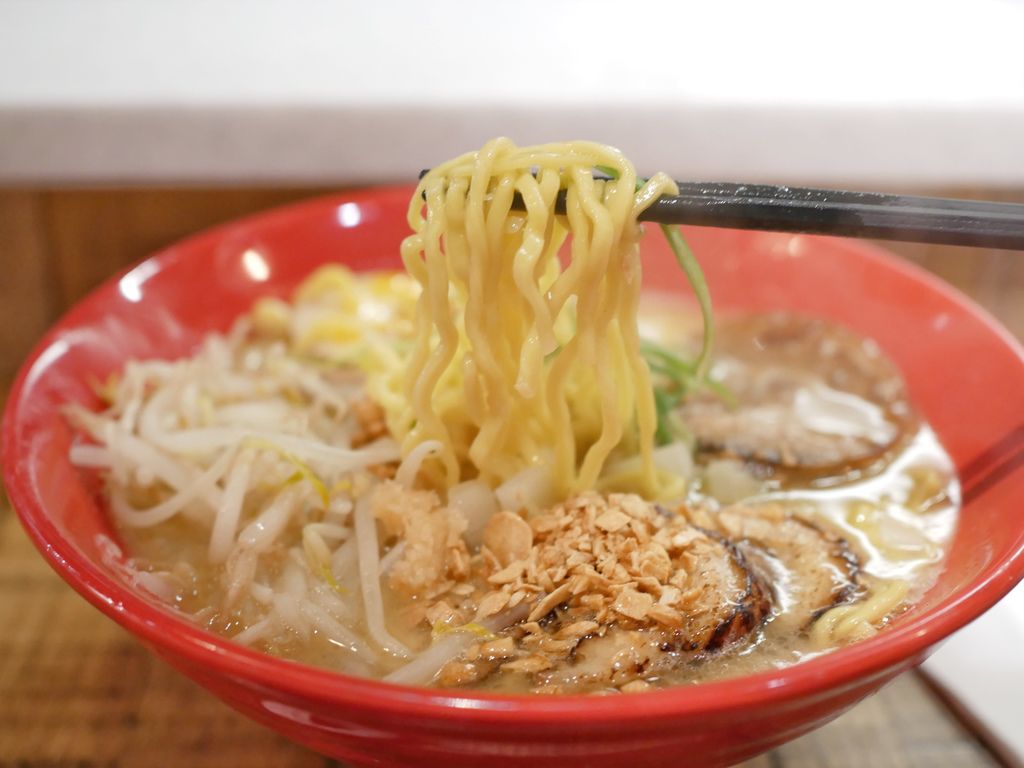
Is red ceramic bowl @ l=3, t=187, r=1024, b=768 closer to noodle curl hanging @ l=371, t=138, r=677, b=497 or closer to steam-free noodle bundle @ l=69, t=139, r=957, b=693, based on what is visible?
steam-free noodle bundle @ l=69, t=139, r=957, b=693

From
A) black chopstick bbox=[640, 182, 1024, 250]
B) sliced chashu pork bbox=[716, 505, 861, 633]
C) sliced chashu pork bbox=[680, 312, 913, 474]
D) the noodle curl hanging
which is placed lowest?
Answer: sliced chashu pork bbox=[716, 505, 861, 633]

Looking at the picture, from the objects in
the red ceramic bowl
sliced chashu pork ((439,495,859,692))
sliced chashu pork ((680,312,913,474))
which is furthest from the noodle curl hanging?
the red ceramic bowl

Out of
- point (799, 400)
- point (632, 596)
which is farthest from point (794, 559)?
point (799, 400)

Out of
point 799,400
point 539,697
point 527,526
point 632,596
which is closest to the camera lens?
point 539,697

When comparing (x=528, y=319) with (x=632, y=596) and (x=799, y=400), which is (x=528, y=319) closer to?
(x=632, y=596)

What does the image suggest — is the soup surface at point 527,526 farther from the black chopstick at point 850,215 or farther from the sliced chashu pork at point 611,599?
the black chopstick at point 850,215

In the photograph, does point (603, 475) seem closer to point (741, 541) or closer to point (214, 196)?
point (741, 541)
